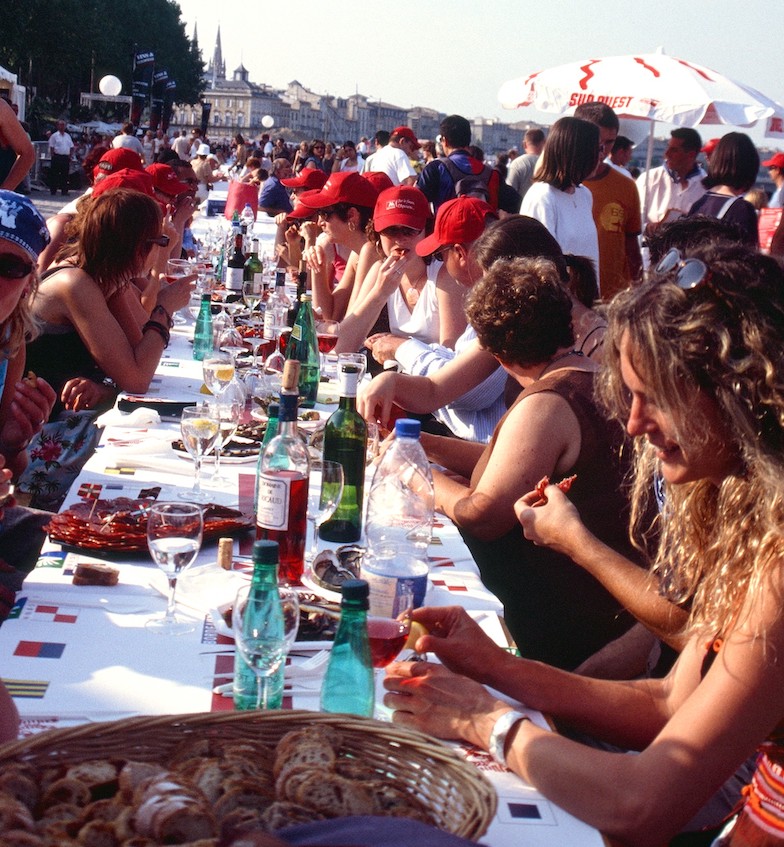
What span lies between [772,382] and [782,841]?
654 mm

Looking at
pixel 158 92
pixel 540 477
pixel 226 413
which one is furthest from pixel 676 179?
pixel 158 92

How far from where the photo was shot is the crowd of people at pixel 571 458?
55.6 inches

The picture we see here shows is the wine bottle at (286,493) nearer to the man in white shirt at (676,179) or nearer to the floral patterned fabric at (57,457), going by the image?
the floral patterned fabric at (57,457)

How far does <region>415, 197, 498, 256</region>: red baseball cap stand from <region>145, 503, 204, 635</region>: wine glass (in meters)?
2.36

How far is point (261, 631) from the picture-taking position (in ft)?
4.79

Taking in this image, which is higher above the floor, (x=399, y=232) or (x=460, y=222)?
(x=460, y=222)

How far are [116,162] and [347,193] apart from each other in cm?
152

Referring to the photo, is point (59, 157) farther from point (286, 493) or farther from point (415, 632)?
point (415, 632)

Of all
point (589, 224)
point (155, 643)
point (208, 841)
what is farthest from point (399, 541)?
point (589, 224)

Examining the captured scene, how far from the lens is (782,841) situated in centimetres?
149

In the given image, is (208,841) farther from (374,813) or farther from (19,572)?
(19,572)

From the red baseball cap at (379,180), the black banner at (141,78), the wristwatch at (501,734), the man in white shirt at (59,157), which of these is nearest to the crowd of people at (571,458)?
the wristwatch at (501,734)

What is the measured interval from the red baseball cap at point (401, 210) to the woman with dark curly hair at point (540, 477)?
7.31ft

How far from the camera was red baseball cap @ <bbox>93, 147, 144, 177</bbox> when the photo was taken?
613 cm
